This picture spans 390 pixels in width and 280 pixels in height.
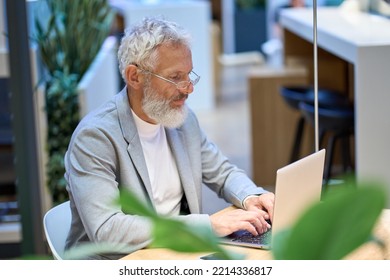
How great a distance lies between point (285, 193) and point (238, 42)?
1110cm

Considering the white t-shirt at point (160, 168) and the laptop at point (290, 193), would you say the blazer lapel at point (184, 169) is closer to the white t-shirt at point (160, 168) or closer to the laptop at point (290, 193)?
the white t-shirt at point (160, 168)

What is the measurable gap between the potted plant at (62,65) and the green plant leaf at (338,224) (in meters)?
3.41

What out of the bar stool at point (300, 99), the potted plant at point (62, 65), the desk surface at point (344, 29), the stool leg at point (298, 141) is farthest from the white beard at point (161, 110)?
the stool leg at point (298, 141)

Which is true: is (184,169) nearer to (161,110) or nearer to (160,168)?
(160,168)

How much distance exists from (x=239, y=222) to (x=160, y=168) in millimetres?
372

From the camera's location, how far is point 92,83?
4688 millimetres

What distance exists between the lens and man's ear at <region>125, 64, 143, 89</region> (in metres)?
2.35

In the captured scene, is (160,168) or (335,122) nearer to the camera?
(160,168)

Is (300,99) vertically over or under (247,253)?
under

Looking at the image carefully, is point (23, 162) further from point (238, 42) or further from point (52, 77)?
point (238, 42)

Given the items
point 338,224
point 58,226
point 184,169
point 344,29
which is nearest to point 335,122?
point 344,29

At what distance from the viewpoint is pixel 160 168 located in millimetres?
2412

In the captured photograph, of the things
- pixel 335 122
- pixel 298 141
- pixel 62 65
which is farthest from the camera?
pixel 298 141
